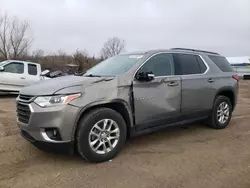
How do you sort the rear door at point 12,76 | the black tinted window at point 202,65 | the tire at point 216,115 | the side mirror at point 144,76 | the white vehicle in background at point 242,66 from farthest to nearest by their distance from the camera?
the white vehicle in background at point 242,66
the rear door at point 12,76
the tire at point 216,115
the black tinted window at point 202,65
the side mirror at point 144,76

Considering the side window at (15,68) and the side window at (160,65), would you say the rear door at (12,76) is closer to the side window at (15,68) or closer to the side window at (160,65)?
the side window at (15,68)

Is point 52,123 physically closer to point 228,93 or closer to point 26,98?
point 26,98

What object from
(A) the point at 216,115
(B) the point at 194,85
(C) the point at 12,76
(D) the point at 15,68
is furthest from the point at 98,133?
(D) the point at 15,68

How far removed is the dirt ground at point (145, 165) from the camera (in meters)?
3.07

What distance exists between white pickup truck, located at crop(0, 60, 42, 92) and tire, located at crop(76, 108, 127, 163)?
806 centimetres

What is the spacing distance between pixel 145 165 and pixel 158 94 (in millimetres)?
1269

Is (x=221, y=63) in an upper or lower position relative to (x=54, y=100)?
upper

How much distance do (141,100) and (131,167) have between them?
3.61 feet

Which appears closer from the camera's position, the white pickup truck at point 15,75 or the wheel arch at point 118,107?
the wheel arch at point 118,107

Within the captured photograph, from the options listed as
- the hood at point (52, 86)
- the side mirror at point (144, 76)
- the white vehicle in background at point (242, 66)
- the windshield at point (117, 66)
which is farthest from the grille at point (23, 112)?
the white vehicle in background at point (242, 66)

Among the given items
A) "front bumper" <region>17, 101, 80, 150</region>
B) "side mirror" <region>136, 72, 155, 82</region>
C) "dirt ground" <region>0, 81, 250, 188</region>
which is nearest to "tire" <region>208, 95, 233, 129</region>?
"dirt ground" <region>0, 81, 250, 188</region>

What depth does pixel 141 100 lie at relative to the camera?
157 inches

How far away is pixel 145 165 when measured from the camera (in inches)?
141

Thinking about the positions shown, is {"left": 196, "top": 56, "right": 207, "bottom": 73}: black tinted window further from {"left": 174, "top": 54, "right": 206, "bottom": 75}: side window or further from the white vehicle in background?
the white vehicle in background
